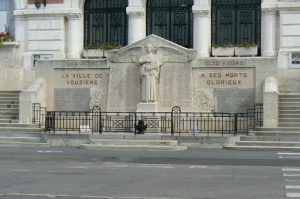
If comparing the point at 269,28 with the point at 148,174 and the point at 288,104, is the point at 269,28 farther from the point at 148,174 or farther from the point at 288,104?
the point at 148,174

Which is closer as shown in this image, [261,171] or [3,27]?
[261,171]

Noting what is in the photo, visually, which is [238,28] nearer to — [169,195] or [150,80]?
[150,80]

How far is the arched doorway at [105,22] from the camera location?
36.8 metres

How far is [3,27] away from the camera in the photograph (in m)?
38.3

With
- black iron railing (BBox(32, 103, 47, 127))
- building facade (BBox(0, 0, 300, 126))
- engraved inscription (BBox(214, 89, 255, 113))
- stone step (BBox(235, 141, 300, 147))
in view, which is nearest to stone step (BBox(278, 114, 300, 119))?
engraved inscription (BBox(214, 89, 255, 113))

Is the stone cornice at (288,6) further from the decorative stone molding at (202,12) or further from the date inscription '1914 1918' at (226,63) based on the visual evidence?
the date inscription '1914 1918' at (226,63)

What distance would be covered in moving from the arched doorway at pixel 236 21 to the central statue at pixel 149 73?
842 centimetres

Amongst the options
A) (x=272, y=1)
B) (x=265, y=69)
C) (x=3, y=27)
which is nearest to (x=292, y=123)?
(x=265, y=69)

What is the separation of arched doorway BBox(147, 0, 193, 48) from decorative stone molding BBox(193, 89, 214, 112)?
349 inches

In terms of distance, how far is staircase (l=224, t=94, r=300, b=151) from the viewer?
22.8 meters

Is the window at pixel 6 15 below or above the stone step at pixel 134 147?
above

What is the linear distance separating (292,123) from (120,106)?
7.33 metres

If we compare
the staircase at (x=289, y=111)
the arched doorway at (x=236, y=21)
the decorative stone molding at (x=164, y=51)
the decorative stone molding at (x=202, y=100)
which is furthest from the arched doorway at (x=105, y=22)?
the staircase at (x=289, y=111)

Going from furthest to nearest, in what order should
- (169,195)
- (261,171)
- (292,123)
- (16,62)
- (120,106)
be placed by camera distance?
(16,62), (120,106), (292,123), (261,171), (169,195)
